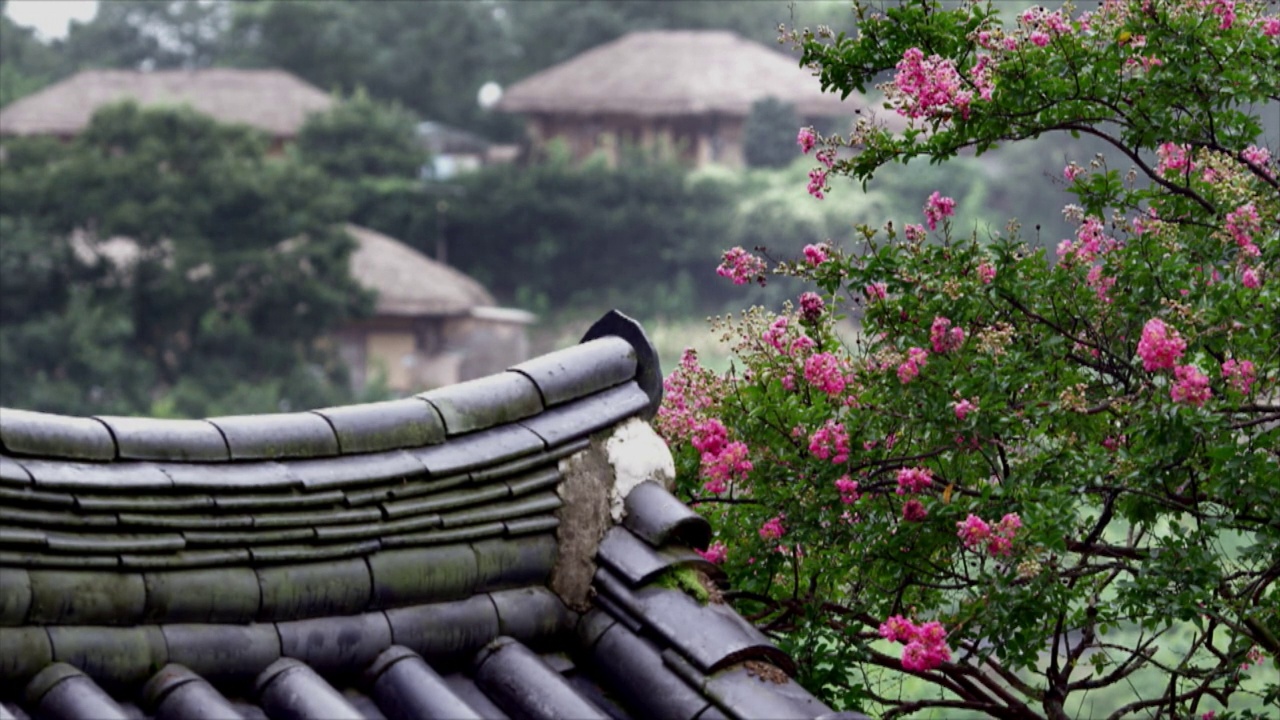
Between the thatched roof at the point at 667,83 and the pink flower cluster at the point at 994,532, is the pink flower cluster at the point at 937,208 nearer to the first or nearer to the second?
the pink flower cluster at the point at 994,532

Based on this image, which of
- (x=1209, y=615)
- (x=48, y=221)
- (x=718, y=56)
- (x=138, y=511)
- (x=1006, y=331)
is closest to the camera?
(x=138, y=511)

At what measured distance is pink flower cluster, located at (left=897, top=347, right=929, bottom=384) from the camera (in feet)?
15.3

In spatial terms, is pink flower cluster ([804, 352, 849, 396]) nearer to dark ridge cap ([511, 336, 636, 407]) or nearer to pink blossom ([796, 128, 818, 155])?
pink blossom ([796, 128, 818, 155])

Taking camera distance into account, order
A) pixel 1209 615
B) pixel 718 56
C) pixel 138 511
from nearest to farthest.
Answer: pixel 138 511, pixel 1209 615, pixel 718 56

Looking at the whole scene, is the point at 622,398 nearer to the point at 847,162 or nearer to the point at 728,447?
the point at 728,447

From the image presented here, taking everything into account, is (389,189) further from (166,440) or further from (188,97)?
(166,440)

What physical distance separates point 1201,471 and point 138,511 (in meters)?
2.51

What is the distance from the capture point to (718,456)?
15.9ft

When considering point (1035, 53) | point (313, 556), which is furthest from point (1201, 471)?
point (313, 556)

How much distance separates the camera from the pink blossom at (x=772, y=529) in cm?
469

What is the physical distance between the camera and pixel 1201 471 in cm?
452

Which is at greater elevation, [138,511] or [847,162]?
[847,162]

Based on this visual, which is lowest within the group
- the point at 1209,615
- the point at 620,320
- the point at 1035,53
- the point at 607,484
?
the point at 1209,615

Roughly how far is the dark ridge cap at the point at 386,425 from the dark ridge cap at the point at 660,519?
0.45m
